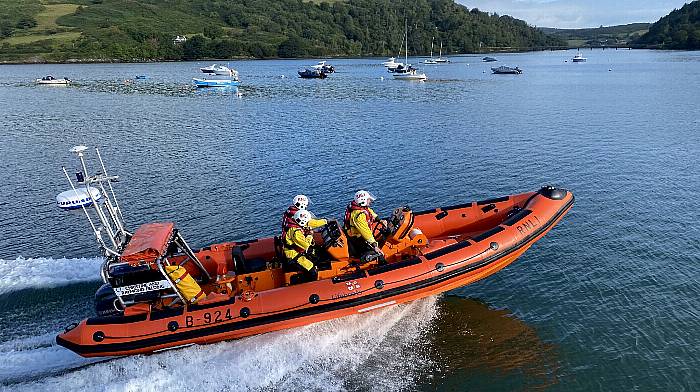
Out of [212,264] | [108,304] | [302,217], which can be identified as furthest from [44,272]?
[302,217]

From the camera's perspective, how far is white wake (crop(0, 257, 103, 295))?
9445 millimetres

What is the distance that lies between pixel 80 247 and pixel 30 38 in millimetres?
105463

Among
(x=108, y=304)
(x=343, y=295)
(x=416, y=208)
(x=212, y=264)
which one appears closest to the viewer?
(x=108, y=304)

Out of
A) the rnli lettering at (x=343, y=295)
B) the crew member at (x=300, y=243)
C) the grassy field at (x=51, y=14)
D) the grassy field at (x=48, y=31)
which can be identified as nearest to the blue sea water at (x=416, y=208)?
the rnli lettering at (x=343, y=295)

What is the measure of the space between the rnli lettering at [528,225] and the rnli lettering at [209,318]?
5090mm

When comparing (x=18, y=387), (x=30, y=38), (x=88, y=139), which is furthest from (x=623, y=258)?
(x=30, y=38)

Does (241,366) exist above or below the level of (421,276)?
below

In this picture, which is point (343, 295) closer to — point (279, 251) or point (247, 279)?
point (279, 251)

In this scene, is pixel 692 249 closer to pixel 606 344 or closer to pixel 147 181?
pixel 606 344

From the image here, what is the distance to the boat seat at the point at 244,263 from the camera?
8.84 metres

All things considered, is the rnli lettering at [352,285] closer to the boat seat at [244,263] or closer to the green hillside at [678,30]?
the boat seat at [244,263]

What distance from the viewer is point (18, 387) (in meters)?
7.03

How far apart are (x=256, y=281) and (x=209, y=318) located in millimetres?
1162

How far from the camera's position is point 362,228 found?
28.1 feet
